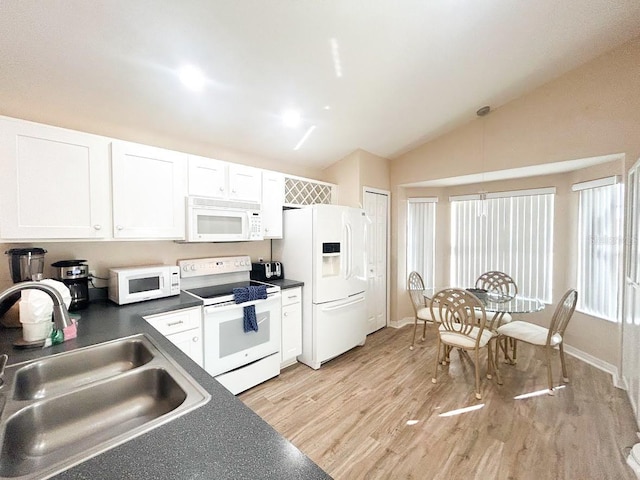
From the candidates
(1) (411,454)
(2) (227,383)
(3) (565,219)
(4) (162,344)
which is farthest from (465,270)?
(4) (162,344)

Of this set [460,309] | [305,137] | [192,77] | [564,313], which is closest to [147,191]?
[192,77]

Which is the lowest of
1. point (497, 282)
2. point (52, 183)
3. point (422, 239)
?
point (497, 282)

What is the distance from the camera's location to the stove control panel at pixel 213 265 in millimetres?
2623

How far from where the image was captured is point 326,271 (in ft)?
10.1

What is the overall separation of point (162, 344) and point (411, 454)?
5.67 ft

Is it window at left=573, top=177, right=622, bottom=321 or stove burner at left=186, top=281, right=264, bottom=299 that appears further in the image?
window at left=573, top=177, right=622, bottom=321

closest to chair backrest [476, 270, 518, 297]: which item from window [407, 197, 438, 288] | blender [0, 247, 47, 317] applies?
window [407, 197, 438, 288]

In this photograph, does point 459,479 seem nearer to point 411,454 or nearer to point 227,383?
point 411,454

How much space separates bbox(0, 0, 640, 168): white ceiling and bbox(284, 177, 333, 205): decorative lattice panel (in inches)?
22.0

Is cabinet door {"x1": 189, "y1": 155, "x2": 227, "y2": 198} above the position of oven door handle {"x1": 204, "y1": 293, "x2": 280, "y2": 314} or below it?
above

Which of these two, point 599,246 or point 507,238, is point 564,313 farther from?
point 507,238

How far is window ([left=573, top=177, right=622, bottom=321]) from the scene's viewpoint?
2.80 metres

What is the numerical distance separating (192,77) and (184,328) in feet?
6.16

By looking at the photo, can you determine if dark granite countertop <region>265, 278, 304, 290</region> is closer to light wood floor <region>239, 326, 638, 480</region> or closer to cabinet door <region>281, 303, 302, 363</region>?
cabinet door <region>281, 303, 302, 363</region>
